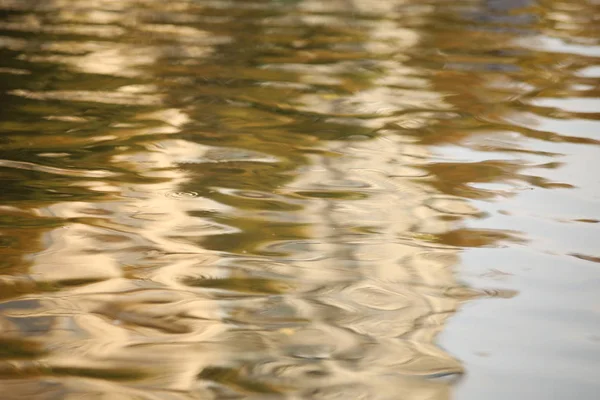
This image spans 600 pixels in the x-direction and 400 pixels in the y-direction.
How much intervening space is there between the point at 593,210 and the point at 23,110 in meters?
1.52

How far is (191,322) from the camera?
1104mm

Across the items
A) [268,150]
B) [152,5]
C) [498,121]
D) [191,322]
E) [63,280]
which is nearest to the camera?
[191,322]

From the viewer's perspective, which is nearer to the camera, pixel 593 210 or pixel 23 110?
pixel 593 210

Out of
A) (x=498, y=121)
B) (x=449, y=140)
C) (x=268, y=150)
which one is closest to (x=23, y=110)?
(x=268, y=150)

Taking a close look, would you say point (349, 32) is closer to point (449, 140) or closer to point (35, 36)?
point (35, 36)

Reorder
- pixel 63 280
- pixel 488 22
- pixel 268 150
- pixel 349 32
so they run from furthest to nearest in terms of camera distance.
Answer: pixel 488 22 → pixel 349 32 → pixel 268 150 → pixel 63 280

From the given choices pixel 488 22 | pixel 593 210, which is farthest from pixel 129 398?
pixel 488 22

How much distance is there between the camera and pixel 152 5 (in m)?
4.85

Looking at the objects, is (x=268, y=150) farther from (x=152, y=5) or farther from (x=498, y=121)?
(x=152, y=5)

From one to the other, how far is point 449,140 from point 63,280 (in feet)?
3.68

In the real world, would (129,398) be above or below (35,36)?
below

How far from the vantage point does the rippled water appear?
100cm

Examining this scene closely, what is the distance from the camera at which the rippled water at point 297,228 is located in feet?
3.27

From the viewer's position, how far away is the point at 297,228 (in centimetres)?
146
